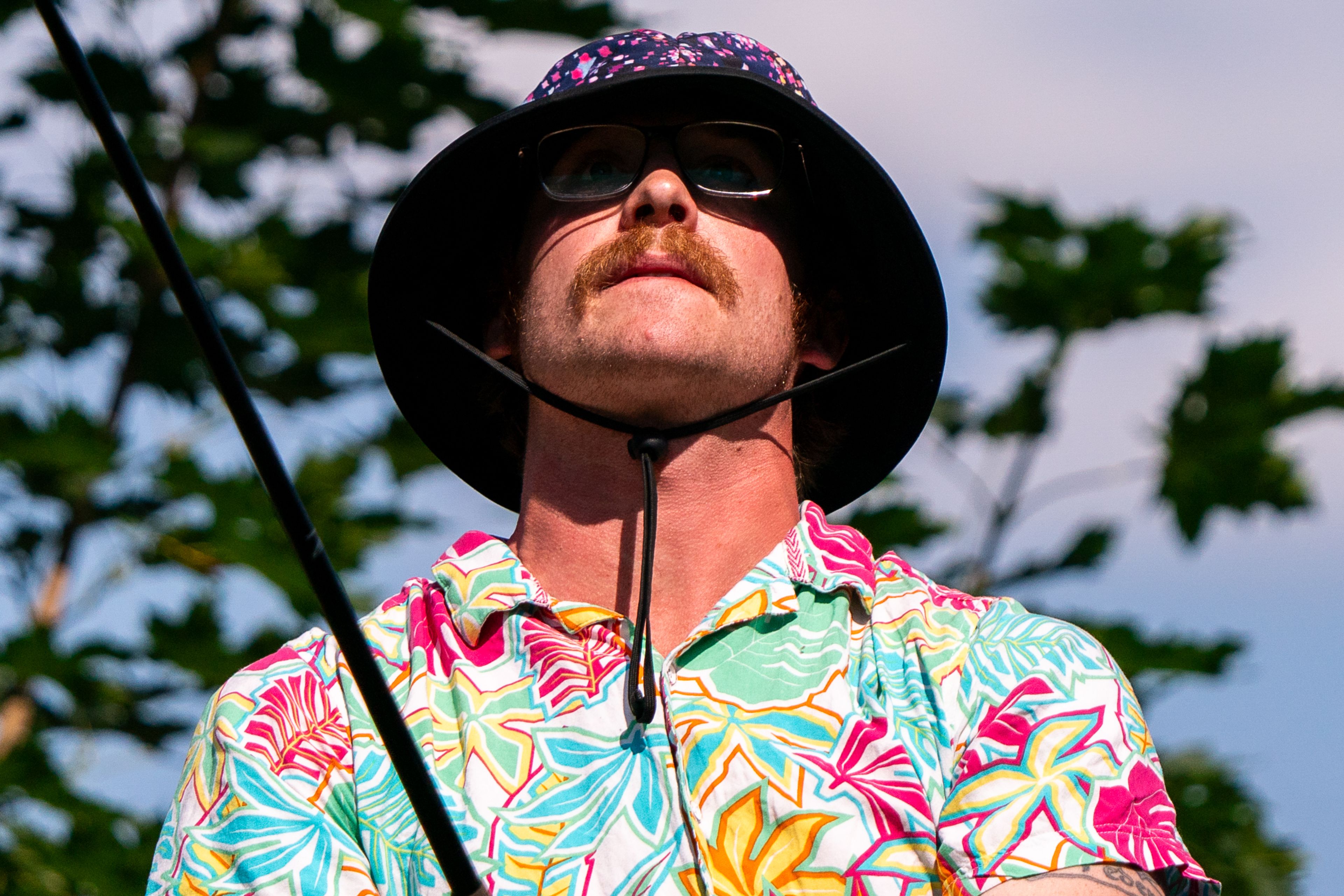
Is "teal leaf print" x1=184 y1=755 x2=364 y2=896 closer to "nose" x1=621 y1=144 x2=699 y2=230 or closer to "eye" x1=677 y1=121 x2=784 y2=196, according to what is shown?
"nose" x1=621 y1=144 x2=699 y2=230

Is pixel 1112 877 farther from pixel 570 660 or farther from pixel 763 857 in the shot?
pixel 570 660

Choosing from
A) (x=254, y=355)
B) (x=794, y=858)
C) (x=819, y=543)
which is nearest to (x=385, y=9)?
(x=254, y=355)

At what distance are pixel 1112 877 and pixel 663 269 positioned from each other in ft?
3.80

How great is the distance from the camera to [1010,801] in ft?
6.61

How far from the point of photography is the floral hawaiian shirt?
205 cm

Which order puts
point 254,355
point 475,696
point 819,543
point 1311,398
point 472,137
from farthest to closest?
1. point 254,355
2. point 1311,398
3. point 472,137
4. point 819,543
5. point 475,696

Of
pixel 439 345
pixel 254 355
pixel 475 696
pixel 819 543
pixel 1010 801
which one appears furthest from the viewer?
pixel 254 355

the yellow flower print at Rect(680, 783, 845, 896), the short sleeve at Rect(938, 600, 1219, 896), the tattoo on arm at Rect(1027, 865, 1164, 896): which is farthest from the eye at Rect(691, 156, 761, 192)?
the tattoo on arm at Rect(1027, 865, 1164, 896)

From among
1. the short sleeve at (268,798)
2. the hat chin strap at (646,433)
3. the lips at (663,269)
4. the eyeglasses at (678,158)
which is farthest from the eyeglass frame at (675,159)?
the short sleeve at (268,798)

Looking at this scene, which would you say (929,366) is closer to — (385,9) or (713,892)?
(713,892)

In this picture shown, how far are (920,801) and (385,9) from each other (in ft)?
20.9

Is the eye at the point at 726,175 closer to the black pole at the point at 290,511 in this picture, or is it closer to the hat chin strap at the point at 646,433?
the hat chin strap at the point at 646,433

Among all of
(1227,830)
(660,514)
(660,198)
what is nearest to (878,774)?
(660,514)

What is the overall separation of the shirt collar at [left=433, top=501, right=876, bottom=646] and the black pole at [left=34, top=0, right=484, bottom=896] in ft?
1.92
